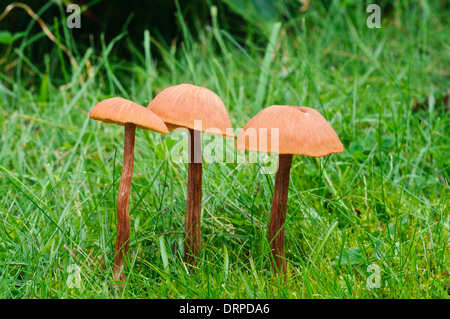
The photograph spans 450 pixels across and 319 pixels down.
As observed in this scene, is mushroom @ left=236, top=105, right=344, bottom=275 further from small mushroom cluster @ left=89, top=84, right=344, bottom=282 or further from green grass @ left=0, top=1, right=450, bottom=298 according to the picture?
green grass @ left=0, top=1, right=450, bottom=298

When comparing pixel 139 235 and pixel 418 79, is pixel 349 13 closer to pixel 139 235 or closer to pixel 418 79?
pixel 418 79

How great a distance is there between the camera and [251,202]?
6.79 ft

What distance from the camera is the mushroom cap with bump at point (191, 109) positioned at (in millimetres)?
1460

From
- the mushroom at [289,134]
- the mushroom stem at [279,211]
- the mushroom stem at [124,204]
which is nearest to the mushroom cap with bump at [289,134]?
the mushroom at [289,134]

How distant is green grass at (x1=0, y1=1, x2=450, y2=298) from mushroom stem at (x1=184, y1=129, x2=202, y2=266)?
0.05 metres

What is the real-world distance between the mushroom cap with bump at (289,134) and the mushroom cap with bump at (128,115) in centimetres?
28

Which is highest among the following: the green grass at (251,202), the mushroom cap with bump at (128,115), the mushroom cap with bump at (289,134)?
the mushroom cap with bump at (128,115)

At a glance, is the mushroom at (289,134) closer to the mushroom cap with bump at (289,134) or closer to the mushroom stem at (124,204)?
the mushroom cap with bump at (289,134)

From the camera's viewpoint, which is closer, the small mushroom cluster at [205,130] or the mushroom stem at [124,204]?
the small mushroom cluster at [205,130]

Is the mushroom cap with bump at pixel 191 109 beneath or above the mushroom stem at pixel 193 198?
above

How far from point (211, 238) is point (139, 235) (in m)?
0.31

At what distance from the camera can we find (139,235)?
6.21 ft

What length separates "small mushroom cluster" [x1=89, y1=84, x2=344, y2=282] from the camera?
1409mm

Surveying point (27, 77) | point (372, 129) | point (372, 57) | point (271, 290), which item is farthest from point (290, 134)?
point (27, 77)
